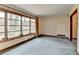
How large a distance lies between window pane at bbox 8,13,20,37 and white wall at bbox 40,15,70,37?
4422mm

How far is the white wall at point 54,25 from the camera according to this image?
10562mm

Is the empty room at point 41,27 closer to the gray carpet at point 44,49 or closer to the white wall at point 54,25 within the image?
the white wall at point 54,25

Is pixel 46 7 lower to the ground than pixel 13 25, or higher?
higher

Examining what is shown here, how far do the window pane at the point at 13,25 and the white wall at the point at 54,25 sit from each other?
4.42 metres

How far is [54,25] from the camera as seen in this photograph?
11.2m

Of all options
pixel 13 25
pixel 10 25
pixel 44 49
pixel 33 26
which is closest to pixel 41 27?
pixel 33 26

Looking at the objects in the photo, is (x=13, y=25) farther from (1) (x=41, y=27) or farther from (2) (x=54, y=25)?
(2) (x=54, y=25)

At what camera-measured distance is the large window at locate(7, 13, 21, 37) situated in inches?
247

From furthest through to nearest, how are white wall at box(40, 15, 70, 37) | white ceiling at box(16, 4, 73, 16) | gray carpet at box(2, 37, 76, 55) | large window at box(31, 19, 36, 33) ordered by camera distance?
large window at box(31, 19, 36, 33)
white wall at box(40, 15, 70, 37)
white ceiling at box(16, 4, 73, 16)
gray carpet at box(2, 37, 76, 55)

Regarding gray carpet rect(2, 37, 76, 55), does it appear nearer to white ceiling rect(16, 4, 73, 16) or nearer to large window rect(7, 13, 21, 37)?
large window rect(7, 13, 21, 37)

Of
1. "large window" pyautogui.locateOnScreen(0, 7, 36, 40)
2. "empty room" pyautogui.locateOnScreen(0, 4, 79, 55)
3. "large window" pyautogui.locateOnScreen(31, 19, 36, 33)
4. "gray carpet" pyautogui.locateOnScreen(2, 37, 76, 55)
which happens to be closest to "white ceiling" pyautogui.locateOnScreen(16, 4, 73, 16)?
"empty room" pyautogui.locateOnScreen(0, 4, 79, 55)
